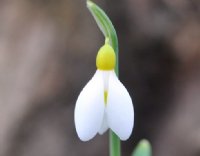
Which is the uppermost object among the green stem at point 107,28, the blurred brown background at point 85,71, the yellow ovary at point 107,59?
the green stem at point 107,28

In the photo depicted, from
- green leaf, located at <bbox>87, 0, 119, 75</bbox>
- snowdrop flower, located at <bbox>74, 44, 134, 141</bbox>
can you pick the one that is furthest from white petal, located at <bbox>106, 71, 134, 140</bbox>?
green leaf, located at <bbox>87, 0, 119, 75</bbox>

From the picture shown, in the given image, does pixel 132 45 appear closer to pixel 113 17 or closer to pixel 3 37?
pixel 113 17

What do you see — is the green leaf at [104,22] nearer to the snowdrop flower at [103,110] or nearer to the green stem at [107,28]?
the green stem at [107,28]

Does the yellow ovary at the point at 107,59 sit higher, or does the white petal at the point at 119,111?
the yellow ovary at the point at 107,59

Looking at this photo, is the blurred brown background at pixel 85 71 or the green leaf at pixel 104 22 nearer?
the green leaf at pixel 104 22

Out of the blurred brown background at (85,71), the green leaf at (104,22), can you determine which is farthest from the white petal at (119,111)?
the blurred brown background at (85,71)

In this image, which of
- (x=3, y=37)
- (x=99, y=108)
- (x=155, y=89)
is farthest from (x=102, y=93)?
(x=3, y=37)
